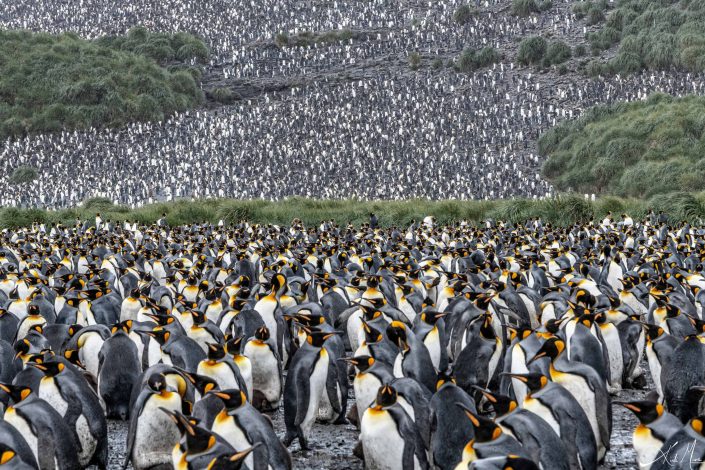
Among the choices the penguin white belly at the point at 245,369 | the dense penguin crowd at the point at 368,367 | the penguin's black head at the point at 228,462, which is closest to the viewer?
the penguin's black head at the point at 228,462

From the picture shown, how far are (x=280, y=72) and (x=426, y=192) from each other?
1100 inches

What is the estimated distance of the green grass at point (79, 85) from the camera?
53.3m

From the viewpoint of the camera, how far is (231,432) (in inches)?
157

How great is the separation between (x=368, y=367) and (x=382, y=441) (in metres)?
0.73

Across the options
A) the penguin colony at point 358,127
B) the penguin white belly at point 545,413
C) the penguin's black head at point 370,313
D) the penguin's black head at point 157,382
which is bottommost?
the penguin white belly at point 545,413

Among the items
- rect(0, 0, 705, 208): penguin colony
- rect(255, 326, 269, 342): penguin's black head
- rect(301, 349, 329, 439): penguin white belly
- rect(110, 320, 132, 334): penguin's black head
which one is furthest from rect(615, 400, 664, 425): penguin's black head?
rect(0, 0, 705, 208): penguin colony

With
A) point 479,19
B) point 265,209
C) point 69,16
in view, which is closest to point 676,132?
point 265,209

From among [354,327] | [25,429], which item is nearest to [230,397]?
[25,429]

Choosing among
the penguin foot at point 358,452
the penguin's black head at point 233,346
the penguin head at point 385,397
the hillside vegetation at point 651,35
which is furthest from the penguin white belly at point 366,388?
the hillside vegetation at point 651,35

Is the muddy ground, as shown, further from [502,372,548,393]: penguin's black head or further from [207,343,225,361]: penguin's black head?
[502,372,548,393]: penguin's black head

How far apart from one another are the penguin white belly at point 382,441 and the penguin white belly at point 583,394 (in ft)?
3.47

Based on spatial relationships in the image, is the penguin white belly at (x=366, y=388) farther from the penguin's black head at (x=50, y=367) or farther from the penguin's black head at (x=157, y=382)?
the penguin's black head at (x=50, y=367)

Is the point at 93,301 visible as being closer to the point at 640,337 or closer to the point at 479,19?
the point at 640,337

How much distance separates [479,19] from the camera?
206 feet
